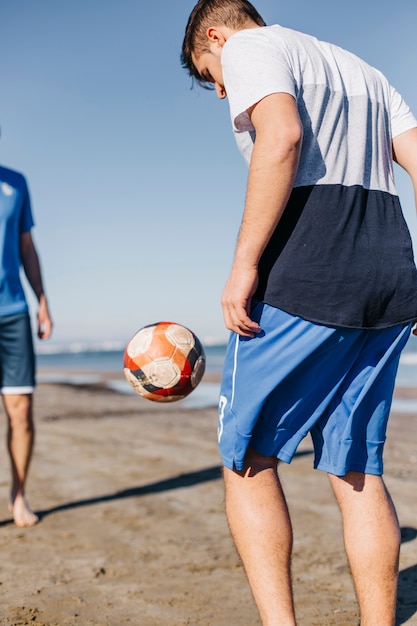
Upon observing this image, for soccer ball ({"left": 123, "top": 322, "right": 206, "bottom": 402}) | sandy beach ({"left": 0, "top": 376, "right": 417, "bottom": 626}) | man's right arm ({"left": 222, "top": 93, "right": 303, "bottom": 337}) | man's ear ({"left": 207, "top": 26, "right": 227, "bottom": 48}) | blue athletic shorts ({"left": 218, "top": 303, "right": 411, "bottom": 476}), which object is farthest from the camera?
sandy beach ({"left": 0, "top": 376, "right": 417, "bottom": 626})

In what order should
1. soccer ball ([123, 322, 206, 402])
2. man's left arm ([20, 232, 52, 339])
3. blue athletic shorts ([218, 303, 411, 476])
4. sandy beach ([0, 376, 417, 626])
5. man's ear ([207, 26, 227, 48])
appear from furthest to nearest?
man's left arm ([20, 232, 52, 339]) < sandy beach ([0, 376, 417, 626]) < soccer ball ([123, 322, 206, 402]) < man's ear ([207, 26, 227, 48]) < blue athletic shorts ([218, 303, 411, 476])

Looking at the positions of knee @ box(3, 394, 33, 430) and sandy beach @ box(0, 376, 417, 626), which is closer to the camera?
sandy beach @ box(0, 376, 417, 626)

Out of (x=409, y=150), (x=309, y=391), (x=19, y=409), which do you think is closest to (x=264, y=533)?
(x=309, y=391)

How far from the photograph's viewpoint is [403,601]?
2963mm

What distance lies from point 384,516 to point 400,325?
67cm

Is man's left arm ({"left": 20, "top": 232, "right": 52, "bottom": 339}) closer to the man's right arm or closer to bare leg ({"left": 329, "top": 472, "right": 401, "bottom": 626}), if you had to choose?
the man's right arm

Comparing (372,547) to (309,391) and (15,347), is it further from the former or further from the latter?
(15,347)

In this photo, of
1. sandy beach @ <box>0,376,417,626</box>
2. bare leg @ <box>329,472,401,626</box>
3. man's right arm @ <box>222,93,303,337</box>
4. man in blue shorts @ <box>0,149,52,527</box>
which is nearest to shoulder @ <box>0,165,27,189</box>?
man in blue shorts @ <box>0,149,52,527</box>

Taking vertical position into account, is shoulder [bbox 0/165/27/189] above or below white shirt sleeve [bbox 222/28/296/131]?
below

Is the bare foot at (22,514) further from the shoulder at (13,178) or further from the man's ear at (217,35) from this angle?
the man's ear at (217,35)

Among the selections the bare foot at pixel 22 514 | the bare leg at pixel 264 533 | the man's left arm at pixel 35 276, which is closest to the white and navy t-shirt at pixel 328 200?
the bare leg at pixel 264 533

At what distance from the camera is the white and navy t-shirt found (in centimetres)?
212

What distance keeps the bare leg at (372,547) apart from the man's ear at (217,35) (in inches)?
63.7

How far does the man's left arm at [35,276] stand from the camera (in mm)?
4559
